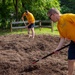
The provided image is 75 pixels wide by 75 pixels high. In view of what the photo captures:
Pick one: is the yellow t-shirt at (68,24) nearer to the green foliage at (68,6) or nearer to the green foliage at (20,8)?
the green foliage at (20,8)

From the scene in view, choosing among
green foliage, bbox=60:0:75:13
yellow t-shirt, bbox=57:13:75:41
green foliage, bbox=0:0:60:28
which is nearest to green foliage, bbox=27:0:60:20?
green foliage, bbox=0:0:60:28

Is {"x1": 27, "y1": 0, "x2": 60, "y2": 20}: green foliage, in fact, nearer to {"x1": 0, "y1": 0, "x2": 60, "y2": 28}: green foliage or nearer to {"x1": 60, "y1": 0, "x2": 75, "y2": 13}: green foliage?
{"x1": 0, "y1": 0, "x2": 60, "y2": 28}: green foliage

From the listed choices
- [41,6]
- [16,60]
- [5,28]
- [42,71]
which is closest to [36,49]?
[16,60]

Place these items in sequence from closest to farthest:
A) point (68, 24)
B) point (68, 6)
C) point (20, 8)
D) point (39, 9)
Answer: point (68, 24) → point (39, 9) → point (20, 8) → point (68, 6)

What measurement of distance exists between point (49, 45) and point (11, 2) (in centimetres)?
1410

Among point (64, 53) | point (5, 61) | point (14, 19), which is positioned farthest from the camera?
point (14, 19)

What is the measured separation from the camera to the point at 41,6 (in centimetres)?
2597

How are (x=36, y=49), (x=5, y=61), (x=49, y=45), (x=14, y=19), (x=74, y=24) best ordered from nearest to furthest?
(x=74, y=24) < (x=5, y=61) < (x=36, y=49) < (x=49, y=45) < (x=14, y=19)

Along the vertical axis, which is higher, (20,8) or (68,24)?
(68,24)

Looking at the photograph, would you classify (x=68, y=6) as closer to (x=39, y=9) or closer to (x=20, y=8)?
(x=39, y=9)

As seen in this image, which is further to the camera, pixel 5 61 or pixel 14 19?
pixel 14 19

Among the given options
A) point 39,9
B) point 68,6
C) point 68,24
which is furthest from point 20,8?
point 68,24

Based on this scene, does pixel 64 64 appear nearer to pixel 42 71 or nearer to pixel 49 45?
pixel 42 71

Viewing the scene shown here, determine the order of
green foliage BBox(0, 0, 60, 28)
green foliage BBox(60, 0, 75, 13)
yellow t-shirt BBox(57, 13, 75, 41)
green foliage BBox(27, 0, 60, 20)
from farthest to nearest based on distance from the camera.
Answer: green foliage BBox(60, 0, 75, 13) → green foliage BBox(27, 0, 60, 20) → green foliage BBox(0, 0, 60, 28) → yellow t-shirt BBox(57, 13, 75, 41)
